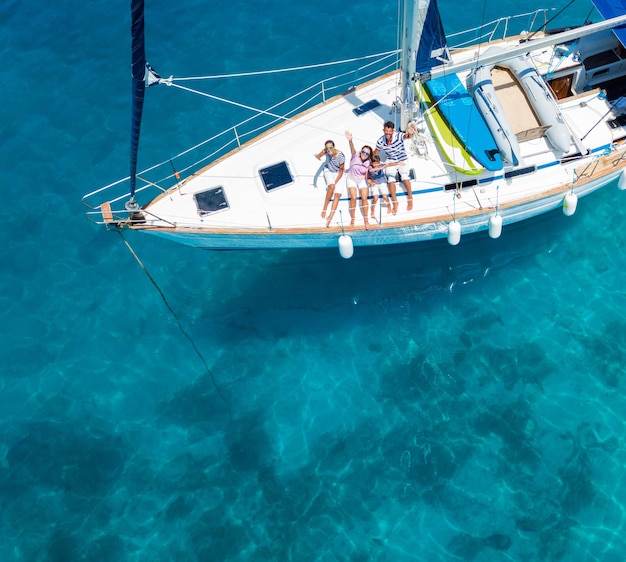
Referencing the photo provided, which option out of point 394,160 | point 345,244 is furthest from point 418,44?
point 345,244

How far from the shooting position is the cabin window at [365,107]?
15.1 meters

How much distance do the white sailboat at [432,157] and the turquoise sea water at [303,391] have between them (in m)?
2.40

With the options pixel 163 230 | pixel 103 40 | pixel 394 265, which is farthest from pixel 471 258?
pixel 103 40

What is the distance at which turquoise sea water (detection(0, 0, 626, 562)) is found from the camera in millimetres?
13195

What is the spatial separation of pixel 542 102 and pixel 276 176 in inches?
251

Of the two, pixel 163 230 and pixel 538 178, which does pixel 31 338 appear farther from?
pixel 538 178

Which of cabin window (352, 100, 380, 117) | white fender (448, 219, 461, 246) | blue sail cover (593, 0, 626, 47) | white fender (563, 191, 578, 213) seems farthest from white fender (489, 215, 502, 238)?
blue sail cover (593, 0, 626, 47)

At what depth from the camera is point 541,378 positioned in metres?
14.5

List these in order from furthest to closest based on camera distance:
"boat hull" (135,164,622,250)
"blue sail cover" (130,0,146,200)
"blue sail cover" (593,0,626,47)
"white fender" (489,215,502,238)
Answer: "blue sail cover" (593,0,626,47) < "white fender" (489,215,502,238) < "boat hull" (135,164,622,250) < "blue sail cover" (130,0,146,200)

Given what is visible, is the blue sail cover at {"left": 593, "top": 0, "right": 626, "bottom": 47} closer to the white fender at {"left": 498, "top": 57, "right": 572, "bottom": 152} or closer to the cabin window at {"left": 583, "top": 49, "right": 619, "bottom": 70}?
the cabin window at {"left": 583, "top": 49, "right": 619, "bottom": 70}

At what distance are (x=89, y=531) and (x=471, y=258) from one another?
11096mm

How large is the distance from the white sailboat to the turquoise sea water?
2398 mm

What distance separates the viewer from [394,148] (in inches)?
531

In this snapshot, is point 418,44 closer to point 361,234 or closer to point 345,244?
point 361,234
